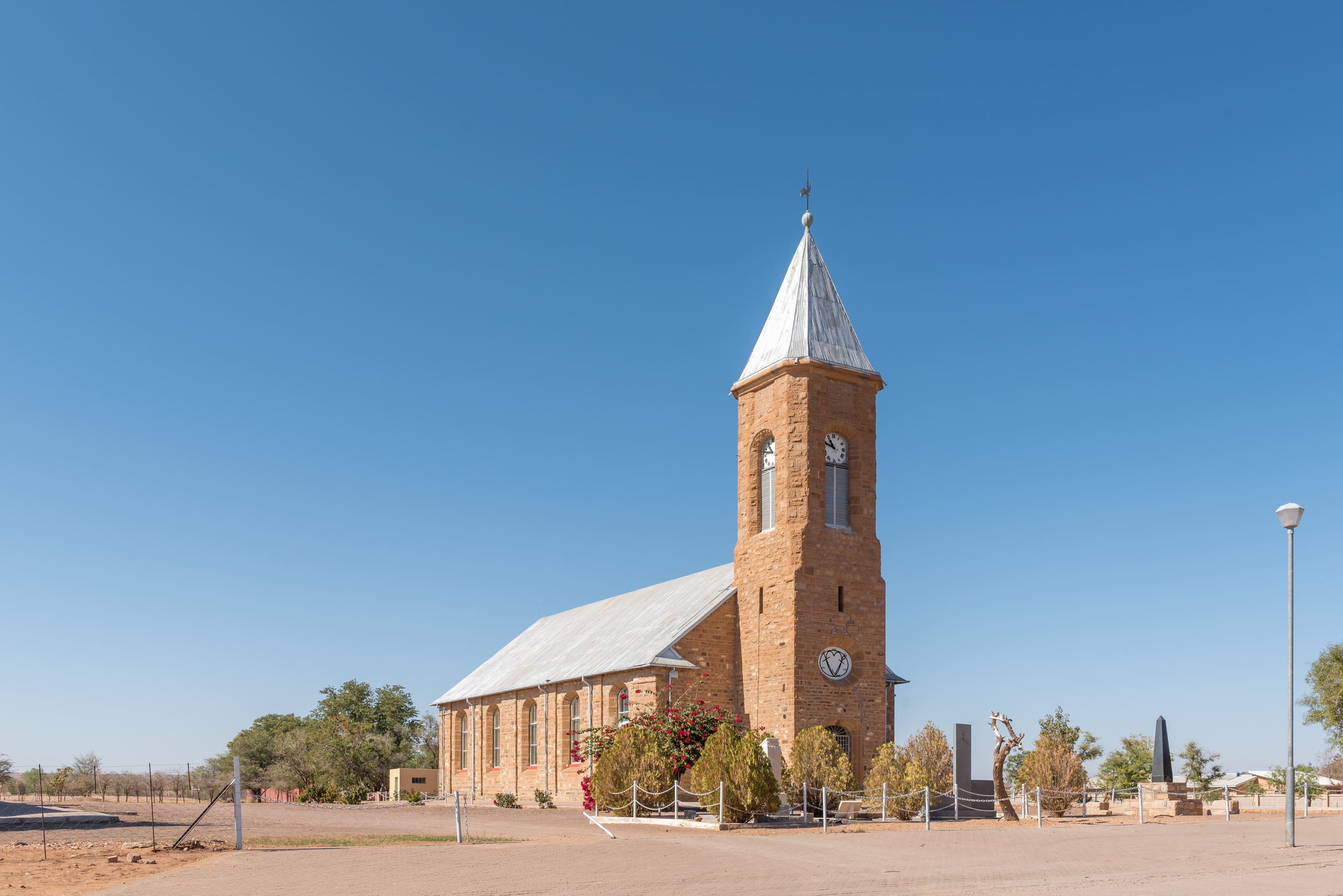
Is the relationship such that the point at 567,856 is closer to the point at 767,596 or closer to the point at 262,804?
the point at 767,596

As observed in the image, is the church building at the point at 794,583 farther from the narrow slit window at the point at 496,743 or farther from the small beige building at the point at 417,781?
the small beige building at the point at 417,781

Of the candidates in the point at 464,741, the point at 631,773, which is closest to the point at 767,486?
the point at 631,773

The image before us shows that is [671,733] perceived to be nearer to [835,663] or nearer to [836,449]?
[835,663]

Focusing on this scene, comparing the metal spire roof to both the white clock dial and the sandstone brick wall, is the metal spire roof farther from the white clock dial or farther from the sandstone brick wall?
the white clock dial

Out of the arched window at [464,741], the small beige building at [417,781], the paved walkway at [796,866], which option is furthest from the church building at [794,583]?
the small beige building at [417,781]

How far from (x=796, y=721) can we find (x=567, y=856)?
51.5 feet

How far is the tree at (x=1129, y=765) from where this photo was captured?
65.1m

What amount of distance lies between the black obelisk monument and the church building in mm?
8137

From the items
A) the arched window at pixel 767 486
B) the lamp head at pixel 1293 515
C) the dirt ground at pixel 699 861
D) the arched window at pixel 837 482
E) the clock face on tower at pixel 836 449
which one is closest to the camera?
the dirt ground at pixel 699 861

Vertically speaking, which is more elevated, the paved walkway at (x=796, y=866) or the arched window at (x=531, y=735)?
the paved walkway at (x=796, y=866)

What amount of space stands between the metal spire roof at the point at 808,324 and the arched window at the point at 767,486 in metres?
2.55

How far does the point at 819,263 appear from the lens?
1556 inches

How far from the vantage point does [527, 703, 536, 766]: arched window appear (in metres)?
44.3

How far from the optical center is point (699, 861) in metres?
17.8
